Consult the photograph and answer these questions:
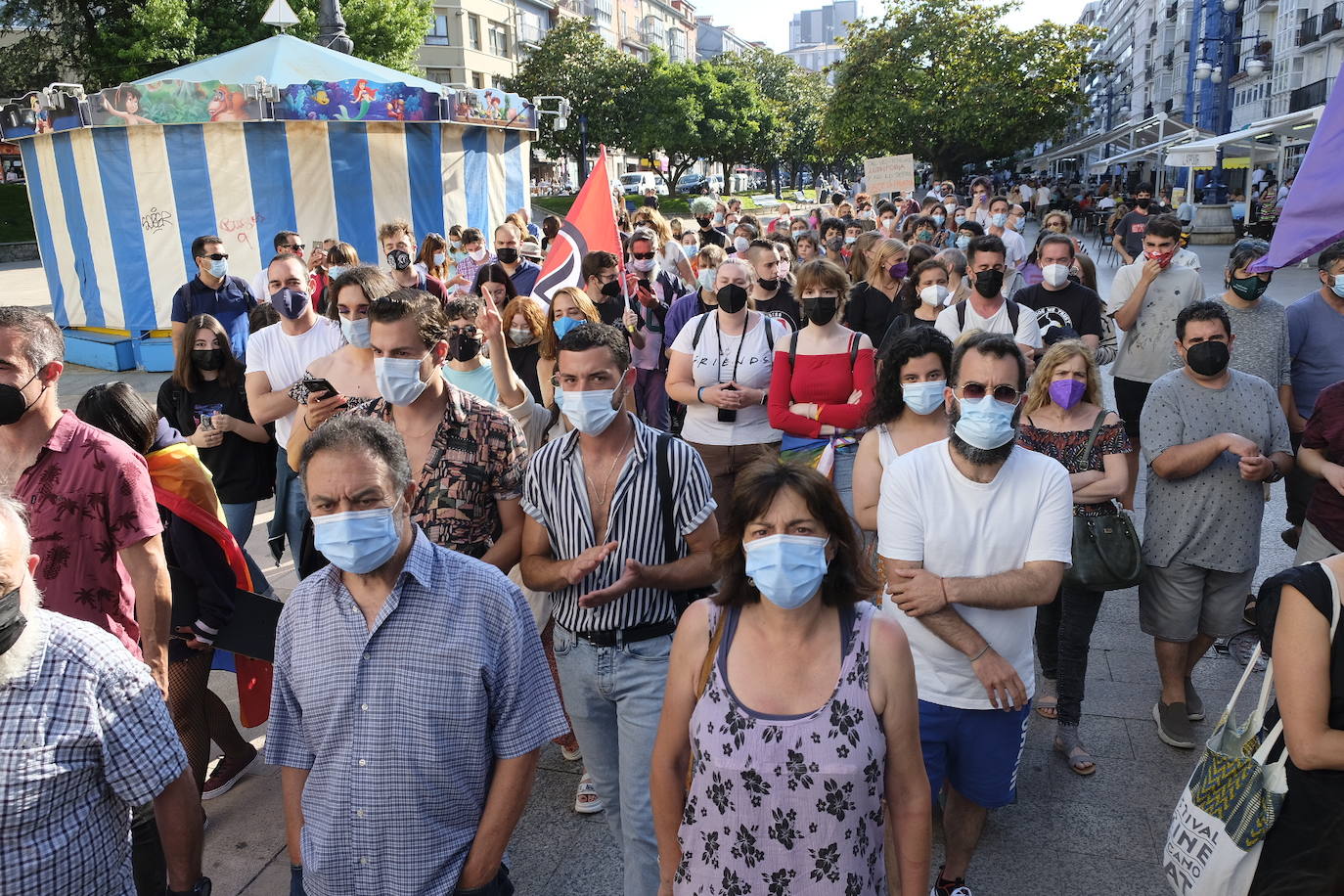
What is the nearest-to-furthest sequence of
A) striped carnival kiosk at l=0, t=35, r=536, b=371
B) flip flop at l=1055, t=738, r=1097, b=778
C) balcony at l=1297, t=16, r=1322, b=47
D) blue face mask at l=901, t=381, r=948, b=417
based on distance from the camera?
blue face mask at l=901, t=381, r=948, b=417, flip flop at l=1055, t=738, r=1097, b=778, striped carnival kiosk at l=0, t=35, r=536, b=371, balcony at l=1297, t=16, r=1322, b=47

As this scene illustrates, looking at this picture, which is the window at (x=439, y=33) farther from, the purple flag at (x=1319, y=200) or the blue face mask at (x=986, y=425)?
the purple flag at (x=1319, y=200)

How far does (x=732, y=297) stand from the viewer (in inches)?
212

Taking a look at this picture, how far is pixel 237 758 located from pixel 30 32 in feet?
115

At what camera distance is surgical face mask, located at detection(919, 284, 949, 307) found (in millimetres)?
6288

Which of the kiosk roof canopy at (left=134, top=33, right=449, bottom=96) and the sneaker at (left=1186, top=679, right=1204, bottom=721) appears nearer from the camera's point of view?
the sneaker at (left=1186, top=679, right=1204, bottom=721)

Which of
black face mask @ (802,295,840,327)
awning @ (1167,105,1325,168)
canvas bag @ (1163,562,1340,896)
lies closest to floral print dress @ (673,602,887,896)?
canvas bag @ (1163,562,1340,896)

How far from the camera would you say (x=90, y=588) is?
2975 mm

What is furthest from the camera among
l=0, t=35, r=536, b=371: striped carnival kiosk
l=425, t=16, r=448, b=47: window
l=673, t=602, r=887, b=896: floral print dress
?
l=425, t=16, r=448, b=47: window

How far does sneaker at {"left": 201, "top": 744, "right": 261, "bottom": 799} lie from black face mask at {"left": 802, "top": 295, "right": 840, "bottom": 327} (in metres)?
3.27

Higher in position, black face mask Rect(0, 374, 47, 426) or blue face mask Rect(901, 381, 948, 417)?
black face mask Rect(0, 374, 47, 426)

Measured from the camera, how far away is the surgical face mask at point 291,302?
5074 millimetres

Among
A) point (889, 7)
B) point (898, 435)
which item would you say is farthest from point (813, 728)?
point (889, 7)

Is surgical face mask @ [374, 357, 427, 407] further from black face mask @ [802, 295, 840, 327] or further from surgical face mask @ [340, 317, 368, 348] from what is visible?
black face mask @ [802, 295, 840, 327]

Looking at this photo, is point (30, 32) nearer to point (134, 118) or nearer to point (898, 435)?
point (134, 118)
